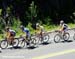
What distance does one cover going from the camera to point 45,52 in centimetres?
2506

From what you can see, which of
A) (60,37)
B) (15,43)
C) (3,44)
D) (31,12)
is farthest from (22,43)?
(31,12)

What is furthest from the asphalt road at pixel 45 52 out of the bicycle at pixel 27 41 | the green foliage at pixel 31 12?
the green foliage at pixel 31 12

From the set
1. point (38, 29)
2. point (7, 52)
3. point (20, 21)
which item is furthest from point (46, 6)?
point (7, 52)

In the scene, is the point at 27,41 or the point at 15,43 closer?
the point at 27,41

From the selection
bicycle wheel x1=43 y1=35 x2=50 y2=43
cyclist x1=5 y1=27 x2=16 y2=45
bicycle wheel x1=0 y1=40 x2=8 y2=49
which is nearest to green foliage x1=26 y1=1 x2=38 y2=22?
bicycle wheel x1=43 y1=35 x2=50 y2=43

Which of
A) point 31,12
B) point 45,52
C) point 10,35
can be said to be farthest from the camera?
point 31,12

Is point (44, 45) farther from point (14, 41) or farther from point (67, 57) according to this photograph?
point (67, 57)

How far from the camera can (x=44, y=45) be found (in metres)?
27.7

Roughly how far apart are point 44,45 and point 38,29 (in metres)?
1.71

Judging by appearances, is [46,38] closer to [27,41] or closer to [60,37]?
[60,37]

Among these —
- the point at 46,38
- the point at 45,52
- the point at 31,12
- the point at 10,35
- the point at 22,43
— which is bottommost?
the point at 45,52

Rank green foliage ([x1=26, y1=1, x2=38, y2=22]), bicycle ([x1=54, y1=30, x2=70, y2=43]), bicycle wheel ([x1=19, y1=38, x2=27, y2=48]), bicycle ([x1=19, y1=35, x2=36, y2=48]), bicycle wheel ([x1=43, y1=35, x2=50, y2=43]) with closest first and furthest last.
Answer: bicycle ([x1=19, y1=35, x2=36, y2=48]) < bicycle wheel ([x1=19, y1=38, x2=27, y2=48]) < bicycle wheel ([x1=43, y1=35, x2=50, y2=43]) < bicycle ([x1=54, y1=30, x2=70, y2=43]) < green foliage ([x1=26, y1=1, x2=38, y2=22])

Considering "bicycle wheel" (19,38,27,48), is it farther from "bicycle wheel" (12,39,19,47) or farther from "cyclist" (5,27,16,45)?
"cyclist" (5,27,16,45)

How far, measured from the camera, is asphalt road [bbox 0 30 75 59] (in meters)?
23.9
